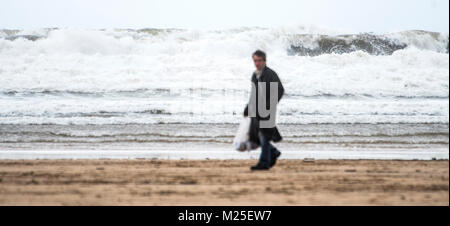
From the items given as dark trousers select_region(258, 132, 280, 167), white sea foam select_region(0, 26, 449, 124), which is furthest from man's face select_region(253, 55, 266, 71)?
white sea foam select_region(0, 26, 449, 124)

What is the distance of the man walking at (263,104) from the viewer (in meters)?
6.53

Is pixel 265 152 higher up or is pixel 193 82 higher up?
pixel 193 82

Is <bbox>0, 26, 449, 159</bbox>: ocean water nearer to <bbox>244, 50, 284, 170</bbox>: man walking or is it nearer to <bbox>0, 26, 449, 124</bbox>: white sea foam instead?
<bbox>0, 26, 449, 124</bbox>: white sea foam

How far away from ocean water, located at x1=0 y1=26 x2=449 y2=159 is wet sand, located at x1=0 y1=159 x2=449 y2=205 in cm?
111


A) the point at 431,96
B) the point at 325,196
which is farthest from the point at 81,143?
the point at 431,96

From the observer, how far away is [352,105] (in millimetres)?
15094

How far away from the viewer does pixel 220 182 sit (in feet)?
20.0

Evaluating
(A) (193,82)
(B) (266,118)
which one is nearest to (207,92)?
(A) (193,82)

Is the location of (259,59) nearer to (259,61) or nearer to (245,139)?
(259,61)

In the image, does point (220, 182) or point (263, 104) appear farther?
point (263, 104)

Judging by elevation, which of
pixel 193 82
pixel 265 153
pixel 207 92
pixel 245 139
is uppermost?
pixel 193 82

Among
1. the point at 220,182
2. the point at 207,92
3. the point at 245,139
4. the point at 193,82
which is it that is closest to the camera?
the point at 220,182

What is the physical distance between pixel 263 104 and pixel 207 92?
1184 centimetres
